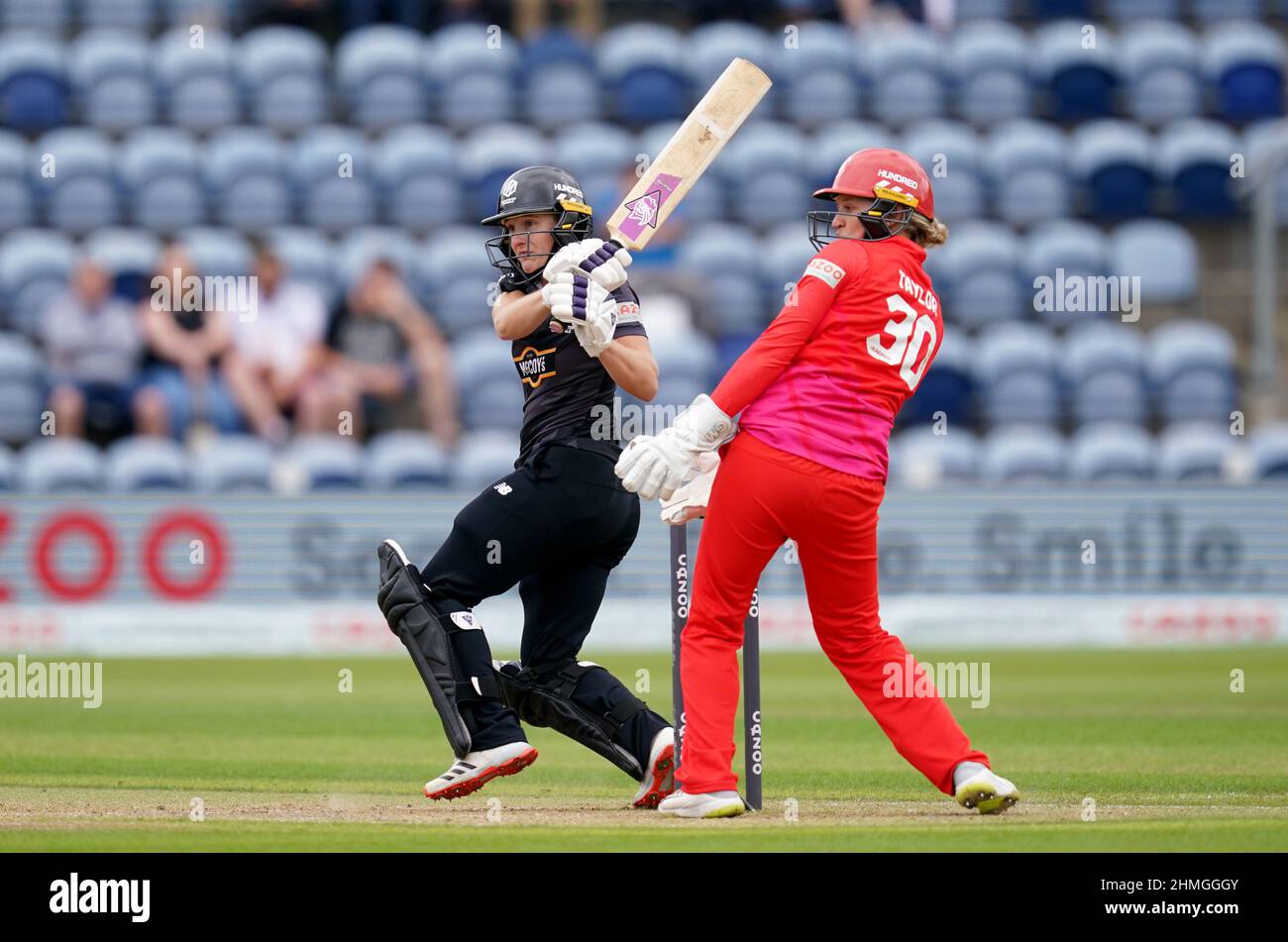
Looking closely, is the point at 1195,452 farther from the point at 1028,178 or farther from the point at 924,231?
the point at 924,231

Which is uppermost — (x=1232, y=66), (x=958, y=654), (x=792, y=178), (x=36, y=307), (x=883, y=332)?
(x=1232, y=66)

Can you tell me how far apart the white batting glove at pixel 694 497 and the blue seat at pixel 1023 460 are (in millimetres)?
9094

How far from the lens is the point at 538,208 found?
22.0ft

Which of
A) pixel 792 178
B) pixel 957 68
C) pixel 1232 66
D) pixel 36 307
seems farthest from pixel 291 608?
pixel 1232 66

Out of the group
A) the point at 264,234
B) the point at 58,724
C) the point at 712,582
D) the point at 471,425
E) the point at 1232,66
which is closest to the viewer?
A: the point at 712,582

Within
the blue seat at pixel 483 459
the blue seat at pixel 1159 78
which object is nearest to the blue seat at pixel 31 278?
the blue seat at pixel 483 459

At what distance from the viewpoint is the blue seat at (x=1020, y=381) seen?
1596 cm

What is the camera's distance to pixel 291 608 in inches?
565

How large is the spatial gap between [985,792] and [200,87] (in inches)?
550

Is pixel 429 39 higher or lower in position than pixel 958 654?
higher

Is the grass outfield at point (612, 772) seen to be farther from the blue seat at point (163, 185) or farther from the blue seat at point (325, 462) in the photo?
the blue seat at point (163, 185)


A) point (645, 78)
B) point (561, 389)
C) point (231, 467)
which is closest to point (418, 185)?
point (645, 78)

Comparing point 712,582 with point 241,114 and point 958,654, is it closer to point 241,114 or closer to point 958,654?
point 958,654

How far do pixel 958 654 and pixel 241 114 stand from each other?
9072 mm
